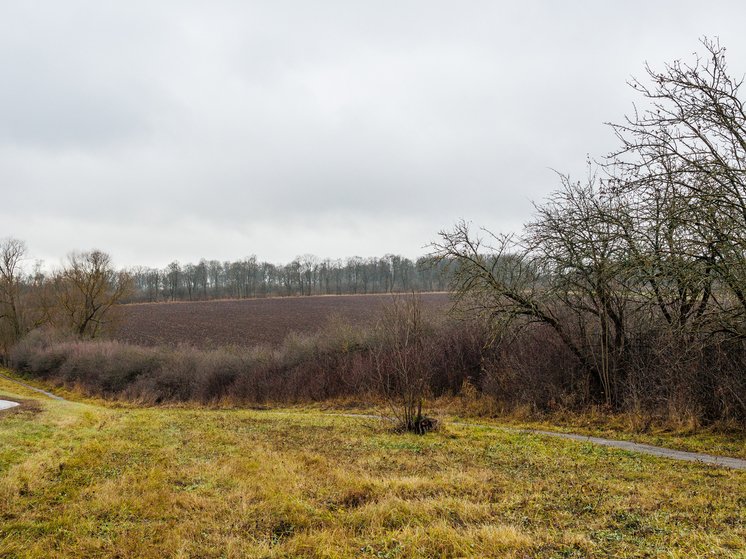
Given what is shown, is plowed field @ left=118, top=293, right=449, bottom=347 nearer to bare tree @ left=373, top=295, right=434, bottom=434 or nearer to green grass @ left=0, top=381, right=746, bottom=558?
bare tree @ left=373, top=295, right=434, bottom=434

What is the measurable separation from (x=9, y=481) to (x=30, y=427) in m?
3.90

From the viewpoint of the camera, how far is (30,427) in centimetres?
932

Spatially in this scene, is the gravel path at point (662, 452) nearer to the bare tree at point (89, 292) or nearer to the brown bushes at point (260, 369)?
the brown bushes at point (260, 369)

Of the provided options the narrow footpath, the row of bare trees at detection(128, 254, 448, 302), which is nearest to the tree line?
the row of bare trees at detection(128, 254, 448, 302)

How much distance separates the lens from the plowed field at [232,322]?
1737 inches

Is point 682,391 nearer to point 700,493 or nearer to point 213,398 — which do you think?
point 700,493

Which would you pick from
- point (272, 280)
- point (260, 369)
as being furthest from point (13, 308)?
point (272, 280)

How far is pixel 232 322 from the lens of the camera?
5622 cm

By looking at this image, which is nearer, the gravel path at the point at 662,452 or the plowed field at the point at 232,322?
the gravel path at the point at 662,452

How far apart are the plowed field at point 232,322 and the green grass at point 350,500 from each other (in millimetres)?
27908

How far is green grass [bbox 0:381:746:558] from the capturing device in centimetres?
464

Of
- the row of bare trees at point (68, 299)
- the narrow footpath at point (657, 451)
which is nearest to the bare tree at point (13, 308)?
the row of bare trees at point (68, 299)

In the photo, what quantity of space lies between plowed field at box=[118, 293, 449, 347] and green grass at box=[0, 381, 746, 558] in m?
27.9

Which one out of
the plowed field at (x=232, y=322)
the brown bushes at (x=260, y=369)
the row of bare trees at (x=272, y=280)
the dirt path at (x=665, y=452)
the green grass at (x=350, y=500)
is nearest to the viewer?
the green grass at (x=350, y=500)
